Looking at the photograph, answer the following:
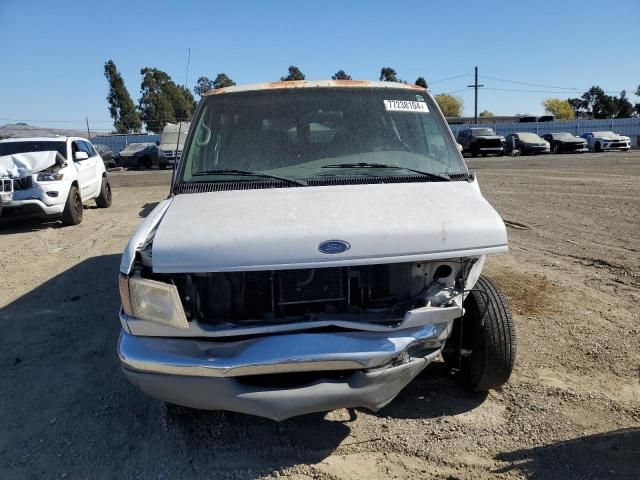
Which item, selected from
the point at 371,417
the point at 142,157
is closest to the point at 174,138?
the point at 142,157

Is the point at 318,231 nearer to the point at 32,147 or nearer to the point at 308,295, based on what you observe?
the point at 308,295

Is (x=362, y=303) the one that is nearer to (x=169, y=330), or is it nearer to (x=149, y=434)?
(x=169, y=330)

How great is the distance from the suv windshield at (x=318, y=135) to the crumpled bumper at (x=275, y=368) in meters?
1.29

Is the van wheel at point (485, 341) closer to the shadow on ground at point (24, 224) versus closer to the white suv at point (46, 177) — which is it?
the white suv at point (46, 177)

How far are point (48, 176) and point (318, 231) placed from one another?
338 inches

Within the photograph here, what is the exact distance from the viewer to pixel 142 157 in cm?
2981

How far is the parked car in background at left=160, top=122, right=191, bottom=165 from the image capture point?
14.0 ft

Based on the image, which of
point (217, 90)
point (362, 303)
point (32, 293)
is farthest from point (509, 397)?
point (32, 293)

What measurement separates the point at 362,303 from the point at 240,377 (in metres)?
0.75

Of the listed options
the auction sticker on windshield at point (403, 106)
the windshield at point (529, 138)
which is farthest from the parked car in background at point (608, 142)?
the auction sticker on windshield at point (403, 106)

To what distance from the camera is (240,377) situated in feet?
8.47

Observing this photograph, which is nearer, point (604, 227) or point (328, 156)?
point (328, 156)

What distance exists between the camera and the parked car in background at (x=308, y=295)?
256cm

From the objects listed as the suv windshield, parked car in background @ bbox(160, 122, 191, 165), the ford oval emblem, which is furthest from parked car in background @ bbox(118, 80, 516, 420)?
parked car in background @ bbox(160, 122, 191, 165)
